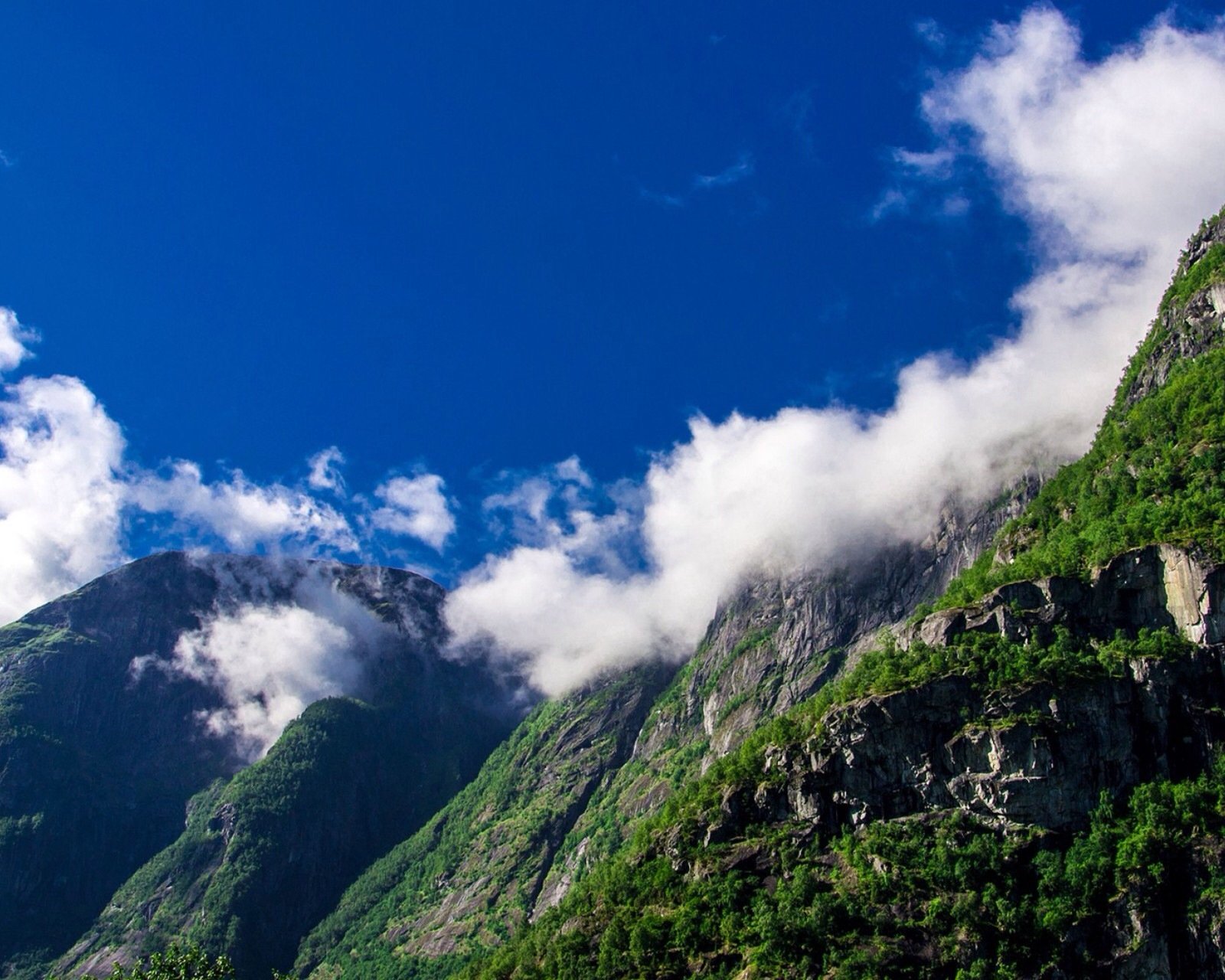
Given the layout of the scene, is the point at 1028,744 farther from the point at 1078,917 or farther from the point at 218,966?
the point at 218,966

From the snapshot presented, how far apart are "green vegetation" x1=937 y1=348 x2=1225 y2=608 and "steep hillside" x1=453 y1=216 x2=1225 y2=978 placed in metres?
0.68

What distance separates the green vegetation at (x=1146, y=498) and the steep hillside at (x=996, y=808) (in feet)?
2.22

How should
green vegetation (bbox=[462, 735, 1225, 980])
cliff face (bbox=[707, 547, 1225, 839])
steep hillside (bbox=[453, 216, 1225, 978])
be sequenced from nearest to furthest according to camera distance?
green vegetation (bbox=[462, 735, 1225, 980]) → steep hillside (bbox=[453, 216, 1225, 978]) → cliff face (bbox=[707, 547, 1225, 839])

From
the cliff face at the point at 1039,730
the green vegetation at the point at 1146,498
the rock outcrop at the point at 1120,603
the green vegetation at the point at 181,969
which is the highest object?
the green vegetation at the point at 1146,498

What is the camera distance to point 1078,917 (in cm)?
11794

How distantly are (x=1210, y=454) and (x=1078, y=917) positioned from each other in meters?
84.2

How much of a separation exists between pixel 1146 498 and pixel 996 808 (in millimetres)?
66537

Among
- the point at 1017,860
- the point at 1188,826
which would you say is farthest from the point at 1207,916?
the point at 1017,860

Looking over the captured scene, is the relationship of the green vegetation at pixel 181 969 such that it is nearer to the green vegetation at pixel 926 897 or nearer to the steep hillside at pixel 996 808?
the green vegetation at pixel 926 897

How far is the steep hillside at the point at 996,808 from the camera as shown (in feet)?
389

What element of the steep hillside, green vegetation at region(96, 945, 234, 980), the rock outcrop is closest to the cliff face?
the rock outcrop

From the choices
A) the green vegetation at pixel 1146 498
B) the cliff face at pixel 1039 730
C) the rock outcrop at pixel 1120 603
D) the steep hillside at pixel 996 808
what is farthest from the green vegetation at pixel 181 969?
the green vegetation at pixel 1146 498

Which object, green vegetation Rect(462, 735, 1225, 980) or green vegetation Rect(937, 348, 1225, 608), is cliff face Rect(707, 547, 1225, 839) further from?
green vegetation Rect(937, 348, 1225, 608)

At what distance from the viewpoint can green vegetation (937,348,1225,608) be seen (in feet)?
507
